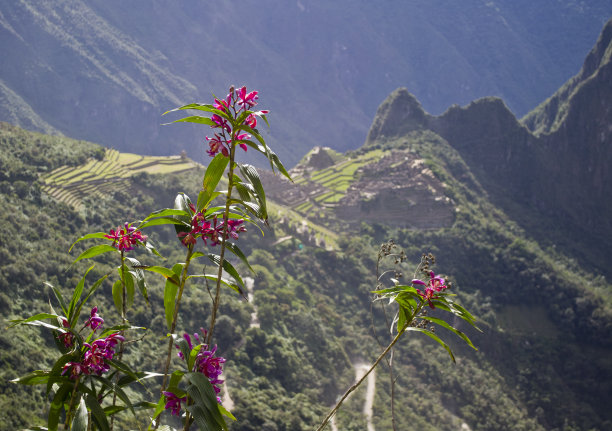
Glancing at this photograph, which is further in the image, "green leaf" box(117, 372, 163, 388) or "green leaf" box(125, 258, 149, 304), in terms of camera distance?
"green leaf" box(125, 258, 149, 304)

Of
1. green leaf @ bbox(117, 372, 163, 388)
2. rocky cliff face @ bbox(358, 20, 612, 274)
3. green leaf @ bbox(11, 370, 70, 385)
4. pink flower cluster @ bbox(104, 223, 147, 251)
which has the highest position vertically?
rocky cliff face @ bbox(358, 20, 612, 274)

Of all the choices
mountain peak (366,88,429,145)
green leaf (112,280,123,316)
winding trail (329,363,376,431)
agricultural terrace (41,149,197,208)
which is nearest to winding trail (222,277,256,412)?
winding trail (329,363,376,431)

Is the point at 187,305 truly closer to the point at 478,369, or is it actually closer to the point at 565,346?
the point at 478,369

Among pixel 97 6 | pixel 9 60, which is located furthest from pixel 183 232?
pixel 97 6

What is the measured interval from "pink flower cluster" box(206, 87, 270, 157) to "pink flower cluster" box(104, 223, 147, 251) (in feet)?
1.57

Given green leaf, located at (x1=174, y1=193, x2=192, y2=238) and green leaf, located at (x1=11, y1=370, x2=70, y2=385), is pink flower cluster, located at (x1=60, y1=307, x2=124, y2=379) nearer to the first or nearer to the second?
green leaf, located at (x1=11, y1=370, x2=70, y2=385)

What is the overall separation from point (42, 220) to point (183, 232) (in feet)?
91.1

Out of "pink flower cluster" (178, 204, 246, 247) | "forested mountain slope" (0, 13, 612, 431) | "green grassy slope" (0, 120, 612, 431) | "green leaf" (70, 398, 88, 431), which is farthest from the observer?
"forested mountain slope" (0, 13, 612, 431)

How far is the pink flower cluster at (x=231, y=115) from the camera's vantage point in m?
1.88

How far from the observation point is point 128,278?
6.56 ft

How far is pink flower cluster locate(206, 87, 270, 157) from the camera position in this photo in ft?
6.17

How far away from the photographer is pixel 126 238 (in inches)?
81.0

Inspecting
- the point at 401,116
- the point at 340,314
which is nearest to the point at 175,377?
the point at 340,314

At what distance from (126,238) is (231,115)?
683 millimetres
